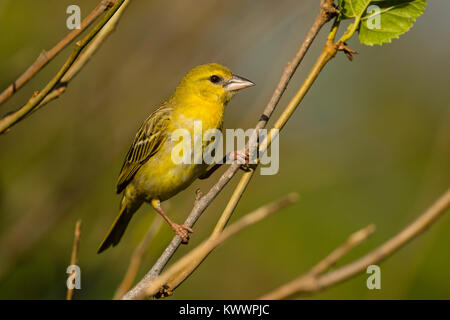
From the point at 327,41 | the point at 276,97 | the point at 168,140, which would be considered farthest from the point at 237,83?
the point at 327,41

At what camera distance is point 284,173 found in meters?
5.45

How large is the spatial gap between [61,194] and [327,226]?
2369 mm

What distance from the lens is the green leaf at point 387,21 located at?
7.28 ft

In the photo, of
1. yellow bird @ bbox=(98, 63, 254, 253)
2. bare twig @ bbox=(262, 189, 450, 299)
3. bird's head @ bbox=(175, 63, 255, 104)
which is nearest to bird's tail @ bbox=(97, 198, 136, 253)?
yellow bird @ bbox=(98, 63, 254, 253)

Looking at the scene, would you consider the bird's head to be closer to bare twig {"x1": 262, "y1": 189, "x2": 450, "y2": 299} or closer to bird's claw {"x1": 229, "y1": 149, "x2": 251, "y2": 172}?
bird's claw {"x1": 229, "y1": 149, "x2": 251, "y2": 172}

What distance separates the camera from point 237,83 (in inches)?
164

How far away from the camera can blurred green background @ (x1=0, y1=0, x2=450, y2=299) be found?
3400 mm

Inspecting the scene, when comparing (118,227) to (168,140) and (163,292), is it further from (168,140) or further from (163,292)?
(163,292)

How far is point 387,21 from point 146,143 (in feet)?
8.11

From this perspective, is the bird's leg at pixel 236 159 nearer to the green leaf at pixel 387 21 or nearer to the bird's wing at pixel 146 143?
the bird's wing at pixel 146 143

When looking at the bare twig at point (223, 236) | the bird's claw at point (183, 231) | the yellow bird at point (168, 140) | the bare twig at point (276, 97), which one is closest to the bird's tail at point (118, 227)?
the yellow bird at point (168, 140)

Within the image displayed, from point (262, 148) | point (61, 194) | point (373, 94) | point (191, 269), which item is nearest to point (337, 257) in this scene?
point (191, 269)

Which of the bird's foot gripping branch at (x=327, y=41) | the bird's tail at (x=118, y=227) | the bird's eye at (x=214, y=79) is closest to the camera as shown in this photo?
the bird's foot gripping branch at (x=327, y=41)

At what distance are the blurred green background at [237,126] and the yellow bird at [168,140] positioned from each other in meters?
0.12
